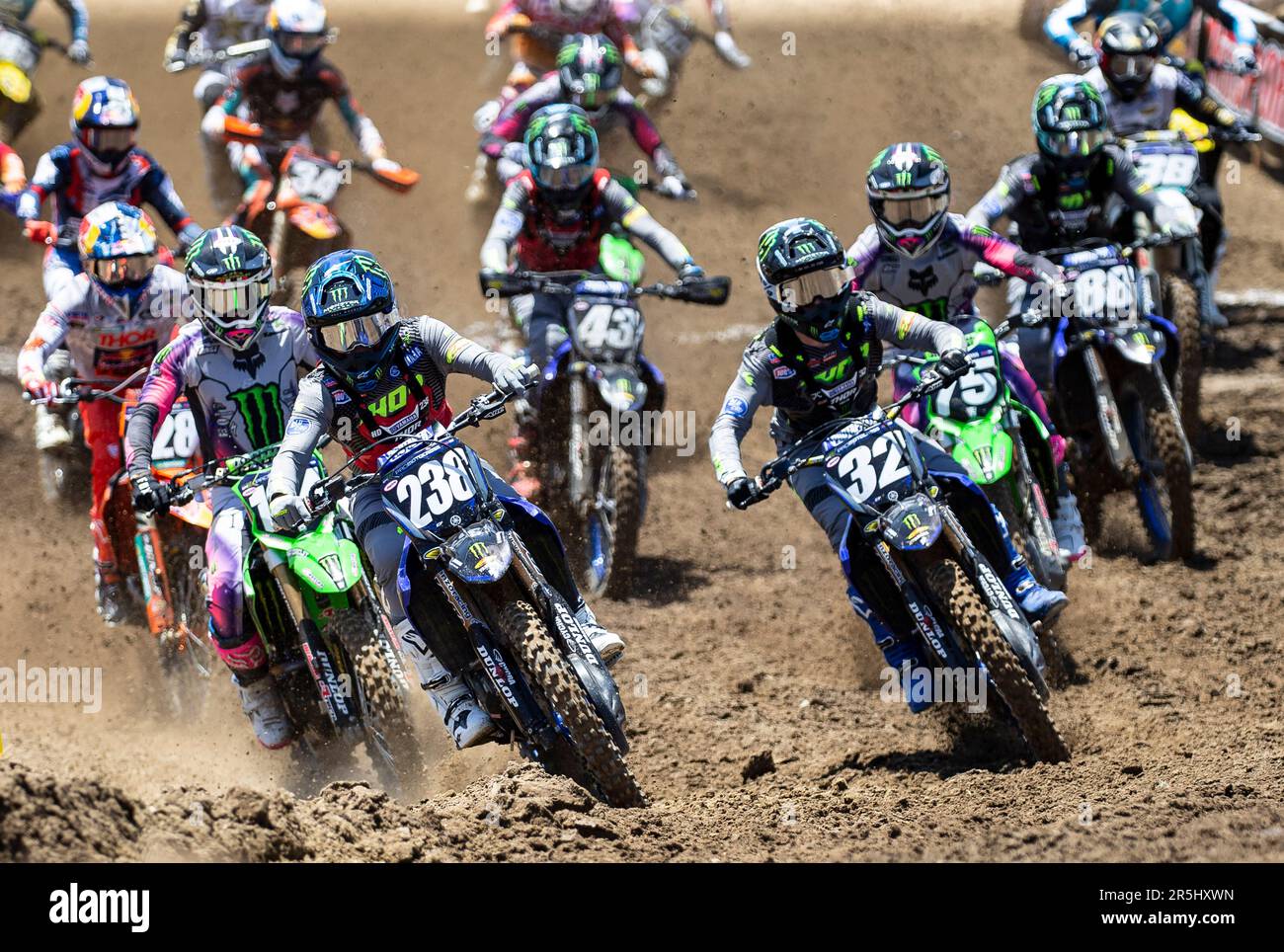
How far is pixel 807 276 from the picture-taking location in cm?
794

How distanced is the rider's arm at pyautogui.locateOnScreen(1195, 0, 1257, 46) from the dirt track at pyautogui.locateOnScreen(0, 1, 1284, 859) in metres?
2.52

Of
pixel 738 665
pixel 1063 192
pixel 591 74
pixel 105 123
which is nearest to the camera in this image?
pixel 738 665

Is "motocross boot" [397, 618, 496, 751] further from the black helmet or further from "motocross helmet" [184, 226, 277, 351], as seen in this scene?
the black helmet

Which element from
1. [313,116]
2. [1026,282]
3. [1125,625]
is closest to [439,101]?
[313,116]

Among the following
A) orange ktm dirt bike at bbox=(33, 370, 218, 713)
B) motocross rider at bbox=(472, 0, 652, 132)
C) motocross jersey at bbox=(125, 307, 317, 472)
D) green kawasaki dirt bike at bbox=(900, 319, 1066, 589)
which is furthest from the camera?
motocross rider at bbox=(472, 0, 652, 132)

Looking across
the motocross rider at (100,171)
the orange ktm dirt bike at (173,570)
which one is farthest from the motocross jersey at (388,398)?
the motocross rider at (100,171)

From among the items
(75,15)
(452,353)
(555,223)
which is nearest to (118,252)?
(555,223)

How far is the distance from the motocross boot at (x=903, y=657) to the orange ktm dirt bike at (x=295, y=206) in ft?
21.8

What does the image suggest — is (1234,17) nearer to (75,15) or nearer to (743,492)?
(743,492)

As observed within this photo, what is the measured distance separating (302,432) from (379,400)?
363 mm

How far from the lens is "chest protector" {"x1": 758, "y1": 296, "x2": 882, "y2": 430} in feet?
26.6

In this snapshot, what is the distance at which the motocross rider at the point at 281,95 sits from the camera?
1402 centimetres

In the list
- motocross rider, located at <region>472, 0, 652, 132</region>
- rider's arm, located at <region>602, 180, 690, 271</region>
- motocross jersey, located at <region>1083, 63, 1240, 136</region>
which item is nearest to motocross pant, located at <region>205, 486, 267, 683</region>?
rider's arm, located at <region>602, 180, 690, 271</region>

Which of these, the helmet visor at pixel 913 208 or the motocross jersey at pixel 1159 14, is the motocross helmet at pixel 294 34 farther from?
the helmet visor at pixel 913 208
